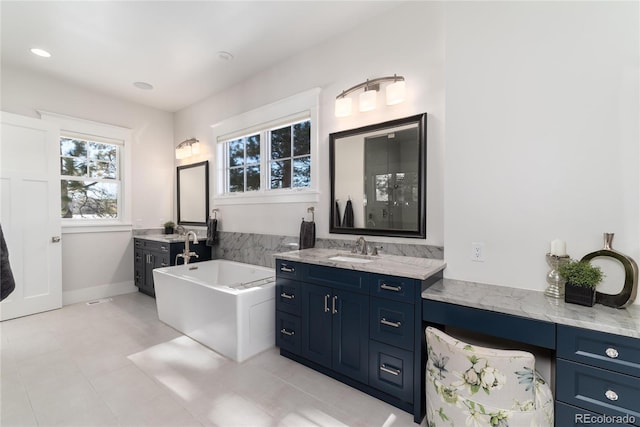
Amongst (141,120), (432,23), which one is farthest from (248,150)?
(432,23)

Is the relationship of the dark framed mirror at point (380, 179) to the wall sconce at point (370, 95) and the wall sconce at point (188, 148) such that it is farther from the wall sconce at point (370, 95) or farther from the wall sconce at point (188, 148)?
the wall sconce at point (188, 148)

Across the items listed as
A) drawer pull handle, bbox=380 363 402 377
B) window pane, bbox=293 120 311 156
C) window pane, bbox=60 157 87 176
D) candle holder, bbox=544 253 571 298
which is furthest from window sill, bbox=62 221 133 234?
candle holder, bbox=544 253 571 298

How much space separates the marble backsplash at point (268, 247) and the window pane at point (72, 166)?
2.11m

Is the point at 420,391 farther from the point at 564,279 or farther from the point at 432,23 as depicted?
the point at 432,23

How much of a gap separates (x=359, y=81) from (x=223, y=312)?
2.40m

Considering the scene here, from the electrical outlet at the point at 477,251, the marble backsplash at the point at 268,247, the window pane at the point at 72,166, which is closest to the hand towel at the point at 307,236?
the marble backsplash at the point at 268,247

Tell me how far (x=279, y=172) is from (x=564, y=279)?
2.75 metres

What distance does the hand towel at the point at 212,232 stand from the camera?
4.02 metres

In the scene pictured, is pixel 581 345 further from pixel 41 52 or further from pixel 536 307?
pixel 41 52

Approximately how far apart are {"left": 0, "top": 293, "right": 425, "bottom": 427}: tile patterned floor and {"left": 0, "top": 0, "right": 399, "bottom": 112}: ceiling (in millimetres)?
2934

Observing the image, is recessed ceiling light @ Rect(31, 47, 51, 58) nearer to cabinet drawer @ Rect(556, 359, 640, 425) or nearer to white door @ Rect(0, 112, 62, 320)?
white door @ Rect(0, 112, 62, 320)

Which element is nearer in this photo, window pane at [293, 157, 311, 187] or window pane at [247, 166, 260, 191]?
window pane at [293, 157, 311, 187]

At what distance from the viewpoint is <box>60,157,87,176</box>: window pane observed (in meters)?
3.91

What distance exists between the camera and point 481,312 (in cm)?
151
